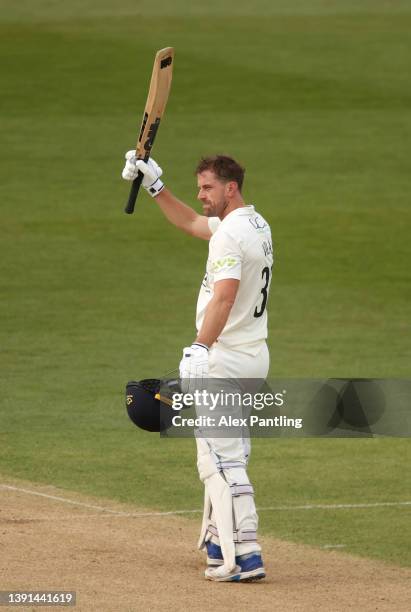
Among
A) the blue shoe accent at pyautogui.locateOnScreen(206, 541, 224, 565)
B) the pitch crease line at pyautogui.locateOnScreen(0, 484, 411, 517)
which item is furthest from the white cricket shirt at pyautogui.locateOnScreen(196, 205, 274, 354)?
the pitch crease line at pyautogui.locateOnScreen(0, 484, 411, 517)

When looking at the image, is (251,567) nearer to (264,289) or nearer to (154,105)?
(264,289)

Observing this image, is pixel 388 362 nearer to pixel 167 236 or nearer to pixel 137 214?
pixel 167 236

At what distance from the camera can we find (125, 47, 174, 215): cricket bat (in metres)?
9.76

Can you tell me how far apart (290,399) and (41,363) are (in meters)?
3.01

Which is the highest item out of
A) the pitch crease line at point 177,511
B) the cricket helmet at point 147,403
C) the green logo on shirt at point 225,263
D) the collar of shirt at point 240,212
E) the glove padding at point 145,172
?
the glove padding at point 145,172

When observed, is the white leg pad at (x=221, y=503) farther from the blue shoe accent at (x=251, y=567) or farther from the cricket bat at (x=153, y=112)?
the cricket bat at (x=153, y=112)

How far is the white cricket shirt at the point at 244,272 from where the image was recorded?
27.5 feet

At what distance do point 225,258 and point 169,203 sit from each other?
1.45 metres

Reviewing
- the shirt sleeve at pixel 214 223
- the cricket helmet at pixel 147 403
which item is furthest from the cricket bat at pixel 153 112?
the cricket helmet at pixel 147 403

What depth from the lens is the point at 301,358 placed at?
52.4 feet

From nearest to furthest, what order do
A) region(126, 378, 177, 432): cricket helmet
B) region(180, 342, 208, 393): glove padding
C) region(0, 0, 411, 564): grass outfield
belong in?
region(180, 342, 208, 393): glove padding < region(126, 378, 177, 432): cricket helmet < region(0, 0, 411, 564): grass outfield

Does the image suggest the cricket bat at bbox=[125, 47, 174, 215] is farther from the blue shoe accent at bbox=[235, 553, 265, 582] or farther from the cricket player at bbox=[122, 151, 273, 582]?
the blue shoe accent at bbox=[235, 553, 265, 582]

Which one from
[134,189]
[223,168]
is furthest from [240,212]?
[134,189]

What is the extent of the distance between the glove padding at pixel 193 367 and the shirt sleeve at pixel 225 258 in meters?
0.48
